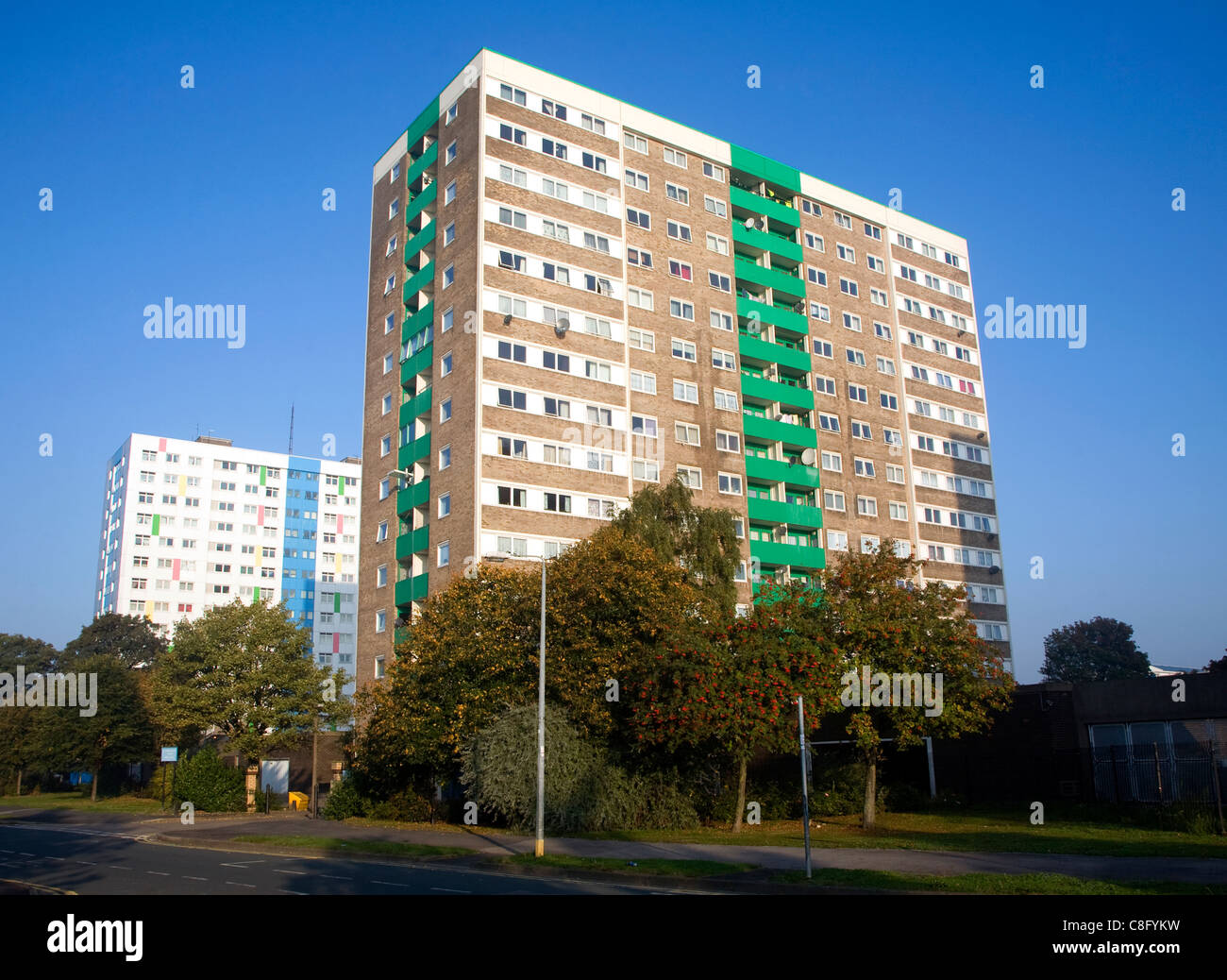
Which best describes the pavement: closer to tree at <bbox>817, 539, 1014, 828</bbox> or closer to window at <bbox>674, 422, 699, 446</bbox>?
tree at <bbox>817, 539, 1014, 828</bbox>

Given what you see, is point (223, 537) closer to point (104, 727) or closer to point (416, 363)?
point (104, 727)

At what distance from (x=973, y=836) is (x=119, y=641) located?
4264 inches

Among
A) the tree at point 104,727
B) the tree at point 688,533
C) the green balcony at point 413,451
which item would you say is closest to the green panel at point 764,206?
the green balcony at point 413,451

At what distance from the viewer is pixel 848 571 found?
118 feet

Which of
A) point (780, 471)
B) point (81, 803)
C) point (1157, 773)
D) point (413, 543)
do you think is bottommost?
point (81, 803)

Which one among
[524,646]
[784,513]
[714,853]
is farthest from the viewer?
[784,513]

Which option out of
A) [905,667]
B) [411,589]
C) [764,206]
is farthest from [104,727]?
[764,206]

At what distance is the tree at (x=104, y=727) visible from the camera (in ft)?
229

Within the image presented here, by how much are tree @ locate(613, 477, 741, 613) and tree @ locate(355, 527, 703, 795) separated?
4.68m

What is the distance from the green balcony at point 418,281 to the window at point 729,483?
2235 centimetres

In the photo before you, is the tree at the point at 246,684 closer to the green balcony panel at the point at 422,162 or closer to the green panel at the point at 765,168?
the green balcony panel at the point at 422,162

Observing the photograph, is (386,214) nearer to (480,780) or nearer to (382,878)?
(480,780)

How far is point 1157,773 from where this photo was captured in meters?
32.8

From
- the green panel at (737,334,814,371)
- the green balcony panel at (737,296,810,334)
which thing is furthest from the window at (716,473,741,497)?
the green balcony panel at (737,296,810,334)
